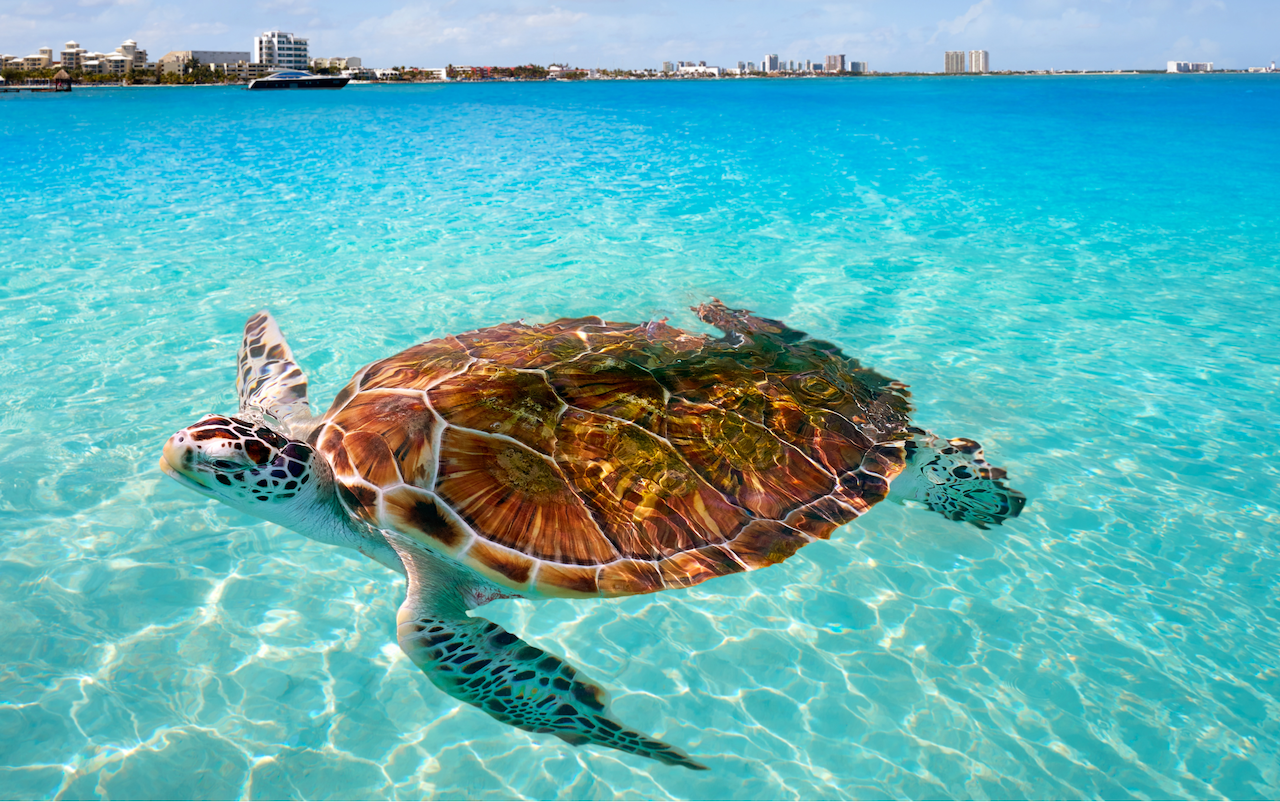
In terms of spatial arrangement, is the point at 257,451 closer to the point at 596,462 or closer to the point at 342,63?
the point at 596,462

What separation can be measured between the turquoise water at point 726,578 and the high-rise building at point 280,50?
18265 cm

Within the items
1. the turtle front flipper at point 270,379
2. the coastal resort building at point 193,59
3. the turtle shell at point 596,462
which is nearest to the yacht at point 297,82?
the coastal resort building at point 193,59

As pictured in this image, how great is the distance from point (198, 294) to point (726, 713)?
266 inches

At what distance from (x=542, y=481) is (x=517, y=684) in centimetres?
76

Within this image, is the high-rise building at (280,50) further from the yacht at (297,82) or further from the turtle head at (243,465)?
the turtle head at (243,465)

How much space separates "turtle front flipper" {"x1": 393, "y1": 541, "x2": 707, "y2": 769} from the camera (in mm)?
2504

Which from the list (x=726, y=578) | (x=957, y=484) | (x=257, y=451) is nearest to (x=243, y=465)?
(x=257, y=451)

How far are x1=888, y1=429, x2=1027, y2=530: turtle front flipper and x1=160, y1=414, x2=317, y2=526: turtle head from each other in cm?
280

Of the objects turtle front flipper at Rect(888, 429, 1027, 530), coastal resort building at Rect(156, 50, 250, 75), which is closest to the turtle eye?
turtle front flipper at Rect(888, 429, 1027, 530)

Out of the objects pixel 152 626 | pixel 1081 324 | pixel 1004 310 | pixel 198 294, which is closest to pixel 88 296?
pixel 198 294

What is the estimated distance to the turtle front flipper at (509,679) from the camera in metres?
2.50

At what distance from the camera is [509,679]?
2.61 m

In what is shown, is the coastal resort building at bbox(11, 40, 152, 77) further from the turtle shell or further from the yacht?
the turtle shell

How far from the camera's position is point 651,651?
305 centimetres
